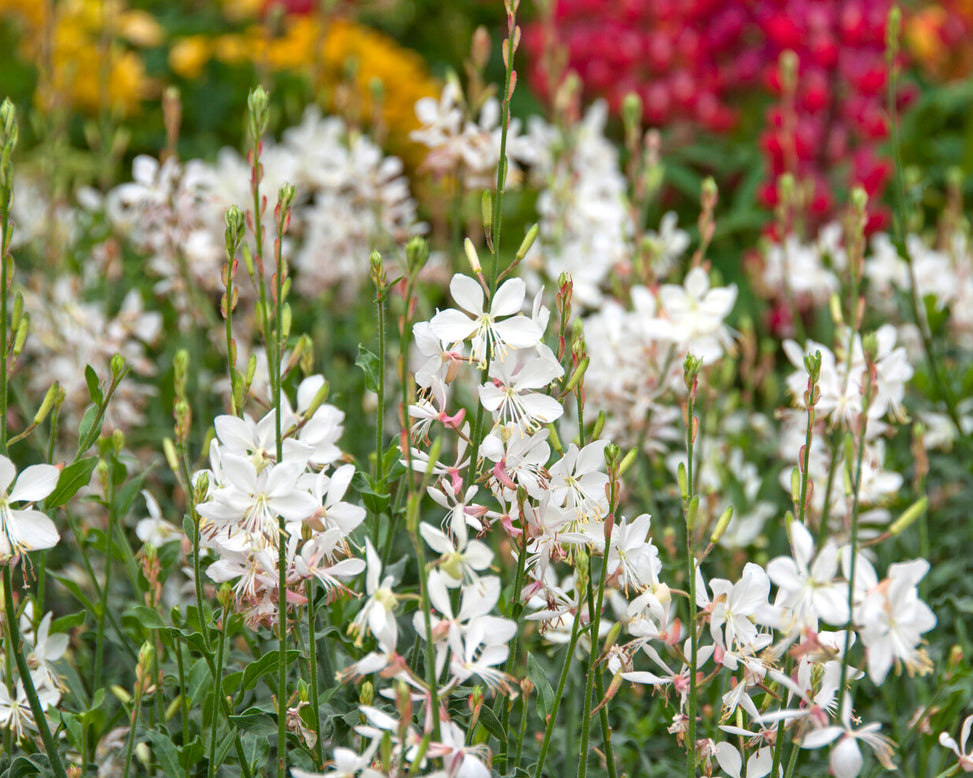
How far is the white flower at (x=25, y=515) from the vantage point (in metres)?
0.94

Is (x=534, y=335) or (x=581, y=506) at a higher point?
(x=534, y=335)

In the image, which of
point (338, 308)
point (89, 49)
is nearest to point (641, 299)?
point (338, 308)

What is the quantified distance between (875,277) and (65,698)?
1.90 metres

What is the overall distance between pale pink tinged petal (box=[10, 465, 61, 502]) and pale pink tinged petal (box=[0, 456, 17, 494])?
0.01 meters

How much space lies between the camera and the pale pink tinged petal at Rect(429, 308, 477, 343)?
0.97m

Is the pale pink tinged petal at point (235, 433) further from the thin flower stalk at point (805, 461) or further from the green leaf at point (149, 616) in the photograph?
the thin flower stalk at point (805, 461)

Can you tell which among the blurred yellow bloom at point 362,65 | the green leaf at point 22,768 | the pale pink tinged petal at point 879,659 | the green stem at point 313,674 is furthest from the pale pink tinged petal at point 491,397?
the blurred yellow bloom at point 362,65

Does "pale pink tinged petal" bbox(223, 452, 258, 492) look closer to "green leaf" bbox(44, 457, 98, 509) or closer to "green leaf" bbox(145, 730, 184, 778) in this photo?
"green leaf" bbox(44, 457, 98, 509)

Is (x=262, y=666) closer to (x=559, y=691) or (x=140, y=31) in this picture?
(x=559, y=691)

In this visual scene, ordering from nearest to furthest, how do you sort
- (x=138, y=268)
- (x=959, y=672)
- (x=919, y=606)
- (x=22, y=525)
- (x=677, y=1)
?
1. (x=919, y=606)
2. (x=22, y=525)
3. (x=959, y=672)
4. (x=138, y=268)
5. (x=677, y=1)

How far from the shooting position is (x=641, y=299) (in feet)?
5.41

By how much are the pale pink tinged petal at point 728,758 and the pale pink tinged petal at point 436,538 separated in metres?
0.37

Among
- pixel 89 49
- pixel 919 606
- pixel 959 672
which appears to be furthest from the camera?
pixel 89 49

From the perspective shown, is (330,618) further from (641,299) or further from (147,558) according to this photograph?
(641,299)
